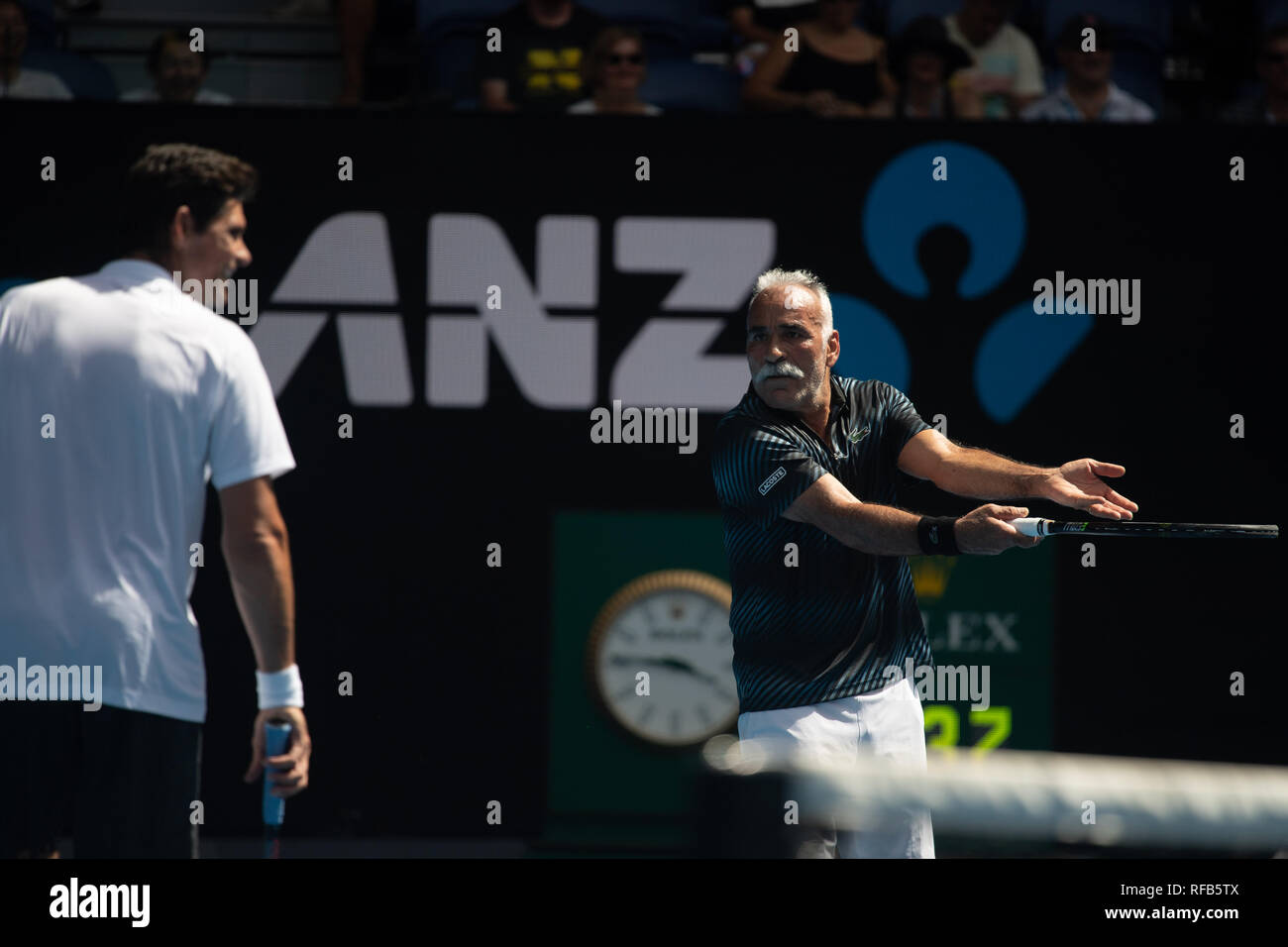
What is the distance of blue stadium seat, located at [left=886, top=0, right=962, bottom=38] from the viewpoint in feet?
24.3

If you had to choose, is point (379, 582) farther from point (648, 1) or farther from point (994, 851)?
point (994, 851)

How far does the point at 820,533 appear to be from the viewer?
4133 mm

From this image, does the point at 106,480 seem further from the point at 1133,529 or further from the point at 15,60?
the point at 15,60

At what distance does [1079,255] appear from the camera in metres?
6.33

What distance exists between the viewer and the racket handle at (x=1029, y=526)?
353 centimetres

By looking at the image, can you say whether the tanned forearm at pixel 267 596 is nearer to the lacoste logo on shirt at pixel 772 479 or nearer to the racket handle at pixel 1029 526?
the lacoste logo on shirt at pixel 772 479

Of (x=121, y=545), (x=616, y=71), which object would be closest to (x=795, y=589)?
(x=121, y=545)

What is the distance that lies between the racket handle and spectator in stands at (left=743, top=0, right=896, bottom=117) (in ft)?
12.1

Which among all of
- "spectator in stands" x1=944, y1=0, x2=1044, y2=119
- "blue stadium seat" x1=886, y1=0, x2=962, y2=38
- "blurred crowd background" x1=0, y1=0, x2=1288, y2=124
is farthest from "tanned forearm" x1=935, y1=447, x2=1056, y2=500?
"blue stadium seat" x1=886, y1=0, x2=962, y2=38

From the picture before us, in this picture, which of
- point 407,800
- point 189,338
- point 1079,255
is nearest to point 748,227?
point 1079,255

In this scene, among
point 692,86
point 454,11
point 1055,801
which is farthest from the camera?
point 692,86

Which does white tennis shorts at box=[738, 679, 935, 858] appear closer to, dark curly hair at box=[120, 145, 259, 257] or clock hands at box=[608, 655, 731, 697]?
dark curly hair at box=[120, 145, 259, 257]
